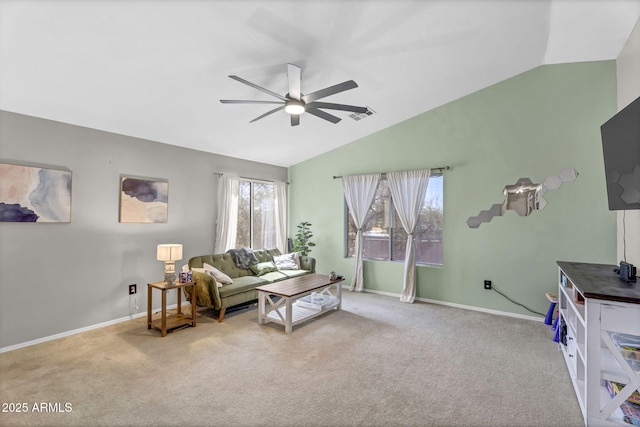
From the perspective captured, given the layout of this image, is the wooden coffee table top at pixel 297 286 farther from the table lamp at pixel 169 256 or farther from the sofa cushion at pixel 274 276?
the table lamp at pixel 169 256

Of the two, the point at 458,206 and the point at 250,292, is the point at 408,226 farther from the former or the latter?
the point at 250,292

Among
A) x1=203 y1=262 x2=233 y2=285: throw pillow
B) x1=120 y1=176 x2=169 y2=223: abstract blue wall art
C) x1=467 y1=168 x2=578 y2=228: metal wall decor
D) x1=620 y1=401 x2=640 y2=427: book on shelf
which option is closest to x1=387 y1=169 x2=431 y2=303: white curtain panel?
x1=467 y1=168 x2=578 y2=228: metal wall decor

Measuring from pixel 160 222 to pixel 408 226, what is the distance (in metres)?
3.87

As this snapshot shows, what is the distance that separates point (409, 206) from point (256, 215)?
2909 mm

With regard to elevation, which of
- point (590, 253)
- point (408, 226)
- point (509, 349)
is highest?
point (408, 226)

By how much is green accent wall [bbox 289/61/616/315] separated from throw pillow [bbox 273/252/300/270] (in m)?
1.53

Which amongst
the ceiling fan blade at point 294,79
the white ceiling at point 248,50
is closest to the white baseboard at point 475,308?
the white ceiling at point 248,50

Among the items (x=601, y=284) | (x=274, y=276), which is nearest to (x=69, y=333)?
(x=274, y=276)

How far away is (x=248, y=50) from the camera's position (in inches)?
110

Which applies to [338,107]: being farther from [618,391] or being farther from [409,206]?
[618,391]

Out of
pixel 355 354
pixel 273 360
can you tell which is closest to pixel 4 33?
pixel 273 360

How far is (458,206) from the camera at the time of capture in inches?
183

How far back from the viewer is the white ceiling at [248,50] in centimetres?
231

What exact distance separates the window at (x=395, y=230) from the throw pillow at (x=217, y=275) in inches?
98.7
